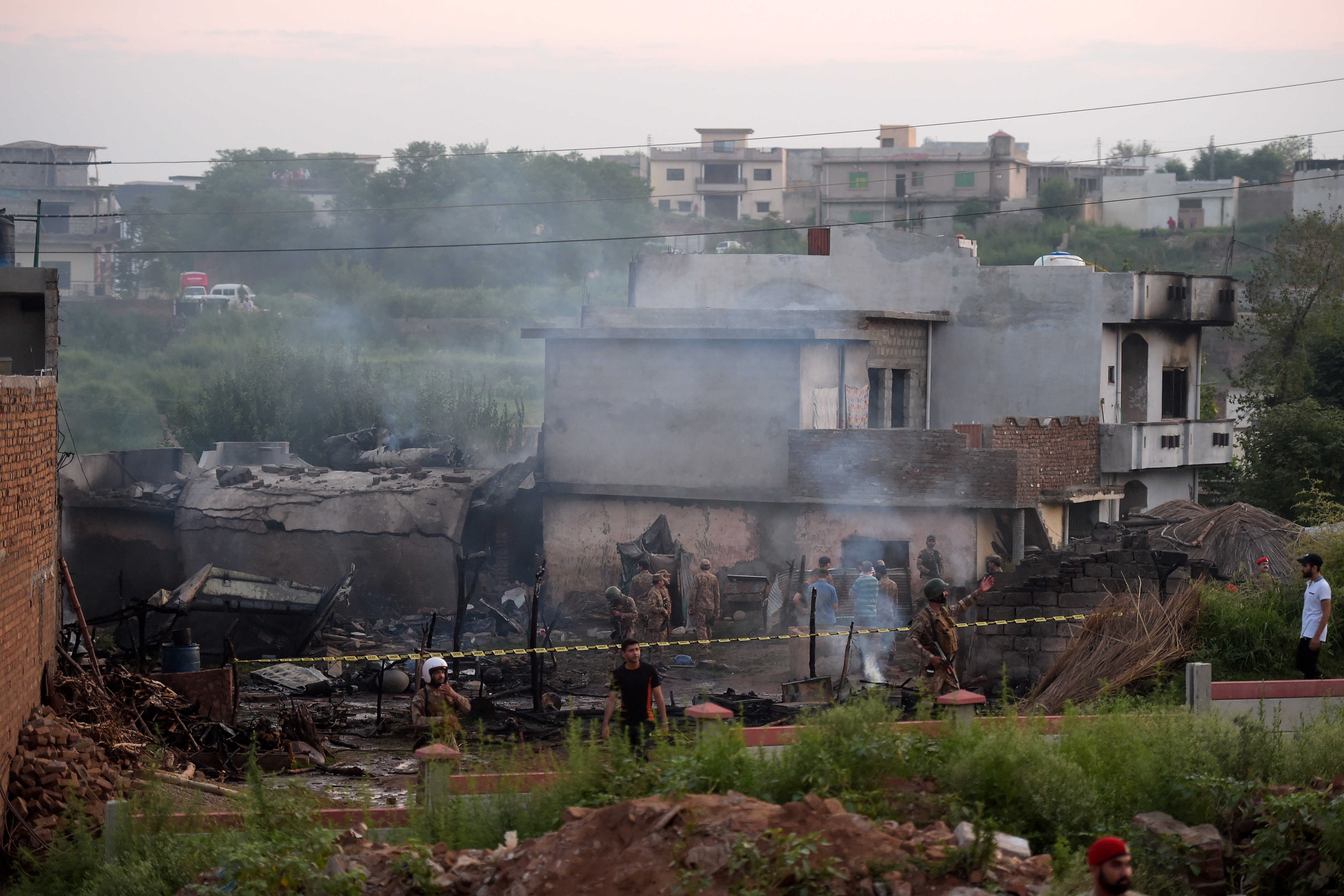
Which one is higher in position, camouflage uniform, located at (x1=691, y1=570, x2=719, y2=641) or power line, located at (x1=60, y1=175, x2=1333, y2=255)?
power line, located at (x1=60, y1=175, x2=1333, y2=255)

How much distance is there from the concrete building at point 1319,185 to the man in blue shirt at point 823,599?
4343 centimetres

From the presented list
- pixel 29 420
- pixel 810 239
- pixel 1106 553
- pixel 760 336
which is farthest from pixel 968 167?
pixel 29 420

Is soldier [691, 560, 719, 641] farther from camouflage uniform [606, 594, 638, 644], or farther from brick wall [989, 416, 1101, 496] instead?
brick wall [989, 416, 1101, 496]

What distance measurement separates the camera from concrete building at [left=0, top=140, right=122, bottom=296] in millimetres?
64938

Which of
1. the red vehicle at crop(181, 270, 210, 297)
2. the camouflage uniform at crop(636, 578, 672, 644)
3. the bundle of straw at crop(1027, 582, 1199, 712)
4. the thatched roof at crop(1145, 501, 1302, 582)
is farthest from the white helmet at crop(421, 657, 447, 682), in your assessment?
the red vehicle at crop(181, 270, 210, 297)

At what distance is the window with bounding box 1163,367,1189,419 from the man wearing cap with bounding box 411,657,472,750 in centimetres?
2529

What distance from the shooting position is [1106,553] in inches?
579

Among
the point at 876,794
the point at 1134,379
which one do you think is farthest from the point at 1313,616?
the point at 1134,379

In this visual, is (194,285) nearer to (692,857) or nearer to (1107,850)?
(692,857)

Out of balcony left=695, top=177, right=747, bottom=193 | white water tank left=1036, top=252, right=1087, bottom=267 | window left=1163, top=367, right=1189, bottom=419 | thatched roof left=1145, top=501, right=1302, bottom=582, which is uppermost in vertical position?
balcony left=695, top=177, right=747, bottom=193

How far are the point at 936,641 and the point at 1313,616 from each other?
10.6 ft

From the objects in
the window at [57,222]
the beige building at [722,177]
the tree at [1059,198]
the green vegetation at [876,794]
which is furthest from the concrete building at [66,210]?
the green vegetation at [876,794]

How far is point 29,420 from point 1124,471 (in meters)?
22.3

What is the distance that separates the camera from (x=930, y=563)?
21.2 meters
